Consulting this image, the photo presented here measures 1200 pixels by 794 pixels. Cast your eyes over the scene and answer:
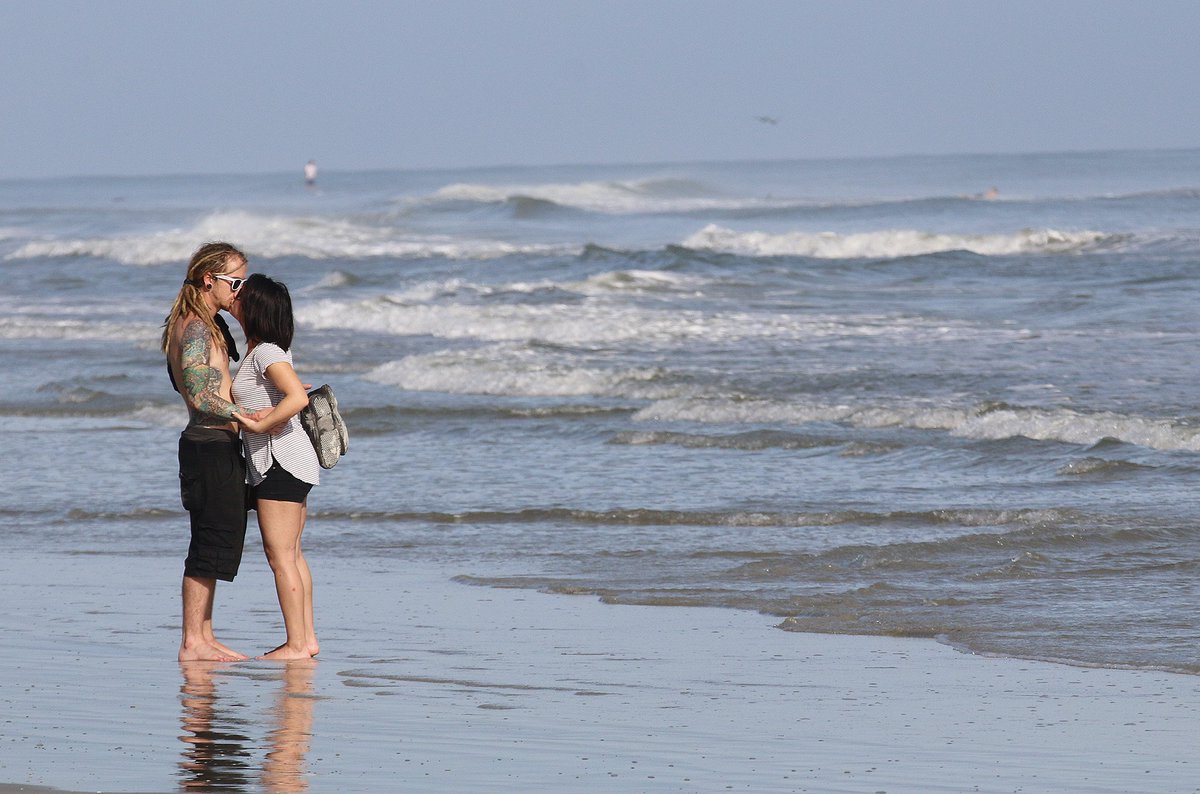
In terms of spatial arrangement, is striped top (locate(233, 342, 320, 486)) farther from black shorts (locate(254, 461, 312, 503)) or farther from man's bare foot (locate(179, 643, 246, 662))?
man's bare foot (locate(179, 643, 246, 662))

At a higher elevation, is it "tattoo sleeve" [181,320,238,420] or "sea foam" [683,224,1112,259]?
"tattoo sleeve" [181,320,238,420]

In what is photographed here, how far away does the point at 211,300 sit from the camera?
5.42 meters

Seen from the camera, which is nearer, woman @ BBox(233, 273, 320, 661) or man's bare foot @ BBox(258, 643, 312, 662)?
woman @ BBox(233, 273, 320, 661)

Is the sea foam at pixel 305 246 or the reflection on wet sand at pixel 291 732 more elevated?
the sea foam at pixel 305 246

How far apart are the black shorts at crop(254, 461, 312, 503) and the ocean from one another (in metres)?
1.87

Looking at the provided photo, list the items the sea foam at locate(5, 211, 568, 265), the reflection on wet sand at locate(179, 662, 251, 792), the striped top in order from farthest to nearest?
the sea foam at locate(5, 211, 568, 265)
the striped top
the reflection on wet sand at locate(179, 662, 251, 792)

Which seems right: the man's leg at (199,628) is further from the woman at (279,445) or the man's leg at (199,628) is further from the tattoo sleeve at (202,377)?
the tattoo sleeve at (202,377)

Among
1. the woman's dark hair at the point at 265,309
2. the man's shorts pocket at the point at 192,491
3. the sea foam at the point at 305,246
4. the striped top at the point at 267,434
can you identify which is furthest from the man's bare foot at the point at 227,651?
the sea foam at the point at 305,246

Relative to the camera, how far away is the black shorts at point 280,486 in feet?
18.2

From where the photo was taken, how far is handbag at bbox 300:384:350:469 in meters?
5.52

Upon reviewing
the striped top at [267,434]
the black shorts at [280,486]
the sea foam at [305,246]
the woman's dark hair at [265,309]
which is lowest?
the sea foam at [305,246]

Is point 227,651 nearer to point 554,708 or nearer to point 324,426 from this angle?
point 324,426

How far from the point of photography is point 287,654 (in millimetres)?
5578

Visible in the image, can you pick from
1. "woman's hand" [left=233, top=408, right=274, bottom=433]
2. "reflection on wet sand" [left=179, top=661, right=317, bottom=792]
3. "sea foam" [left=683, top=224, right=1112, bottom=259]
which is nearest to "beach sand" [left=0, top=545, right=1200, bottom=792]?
"reflection on wet sand" [left=179, top=661, right=317, bottom=792]
